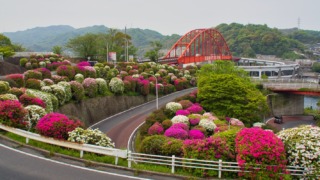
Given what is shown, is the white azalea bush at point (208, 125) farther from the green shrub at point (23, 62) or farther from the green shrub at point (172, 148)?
the green shrub at point (23, 62)

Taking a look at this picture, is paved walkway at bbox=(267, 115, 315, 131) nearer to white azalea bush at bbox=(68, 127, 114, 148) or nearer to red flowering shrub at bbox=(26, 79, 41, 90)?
red flowering shrub at bbox=(26, 79, 41, 90)

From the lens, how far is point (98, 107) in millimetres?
38656

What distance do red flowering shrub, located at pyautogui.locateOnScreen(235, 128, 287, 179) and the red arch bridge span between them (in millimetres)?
78638

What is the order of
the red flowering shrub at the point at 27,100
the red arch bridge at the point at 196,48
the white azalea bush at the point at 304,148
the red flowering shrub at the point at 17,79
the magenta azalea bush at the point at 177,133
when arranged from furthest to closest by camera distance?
the red arch bridge at the point at 196,48, the red flowering shrub at the point at 17,79, the magenta azalea bush at the point at 177,133, the red flowering shrub at the point at 27,100, the white azalea bush at the point at 304,148

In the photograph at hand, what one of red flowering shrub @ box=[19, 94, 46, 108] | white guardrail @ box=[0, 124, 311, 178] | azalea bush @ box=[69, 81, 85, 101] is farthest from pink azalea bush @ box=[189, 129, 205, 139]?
azalea bush @ box=[69, 81, 85, 101]

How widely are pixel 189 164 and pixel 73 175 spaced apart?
181 inches

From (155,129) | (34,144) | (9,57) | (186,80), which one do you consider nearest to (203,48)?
(186,80)

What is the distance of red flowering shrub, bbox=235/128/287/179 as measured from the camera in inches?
470

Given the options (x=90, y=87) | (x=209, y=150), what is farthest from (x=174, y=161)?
(x=90, y=87)

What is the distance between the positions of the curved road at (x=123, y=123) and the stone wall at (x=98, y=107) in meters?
0.80

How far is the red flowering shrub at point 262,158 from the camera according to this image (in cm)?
1193

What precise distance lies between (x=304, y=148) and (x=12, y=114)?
1448cm

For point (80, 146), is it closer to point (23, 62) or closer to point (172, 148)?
point (172, 148)

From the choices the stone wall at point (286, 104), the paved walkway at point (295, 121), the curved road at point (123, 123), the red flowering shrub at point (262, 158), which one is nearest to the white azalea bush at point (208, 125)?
the curved road at point (123, 123)
